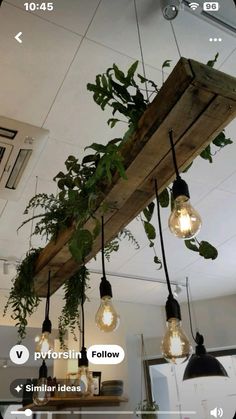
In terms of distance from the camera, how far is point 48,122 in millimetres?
2152

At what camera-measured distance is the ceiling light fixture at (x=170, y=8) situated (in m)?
1.56

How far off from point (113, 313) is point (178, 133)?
792 millimetres

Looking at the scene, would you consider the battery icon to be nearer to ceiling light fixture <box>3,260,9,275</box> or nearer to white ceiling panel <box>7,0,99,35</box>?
white ceiling panel <box>7,0,99,35</box>

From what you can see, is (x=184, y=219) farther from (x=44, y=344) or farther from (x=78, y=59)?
(x=44, y=344)

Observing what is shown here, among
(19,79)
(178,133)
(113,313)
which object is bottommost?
(113,313)

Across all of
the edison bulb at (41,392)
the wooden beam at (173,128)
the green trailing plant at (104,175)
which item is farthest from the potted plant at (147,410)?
the wooden beam at (173,128)

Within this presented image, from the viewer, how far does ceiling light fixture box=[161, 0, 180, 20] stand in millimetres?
1559

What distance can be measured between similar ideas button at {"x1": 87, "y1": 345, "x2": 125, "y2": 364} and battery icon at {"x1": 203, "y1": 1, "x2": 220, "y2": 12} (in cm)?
409

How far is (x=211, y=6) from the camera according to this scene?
163cm

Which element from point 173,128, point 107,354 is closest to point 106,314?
point 173,128

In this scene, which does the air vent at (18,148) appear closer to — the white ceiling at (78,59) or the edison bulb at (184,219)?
the white ceiling at (78,59)

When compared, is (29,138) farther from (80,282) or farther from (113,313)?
(113,313)

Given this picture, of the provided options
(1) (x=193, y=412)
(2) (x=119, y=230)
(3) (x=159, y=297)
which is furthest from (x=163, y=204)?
(1) (x=193, y=412)

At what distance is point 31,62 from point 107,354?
13.2 ft
